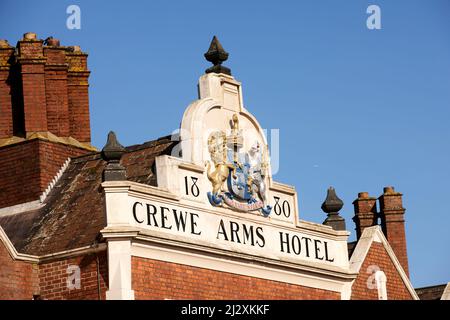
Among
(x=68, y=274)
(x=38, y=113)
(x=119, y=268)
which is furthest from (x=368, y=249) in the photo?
(x=119, y=268)

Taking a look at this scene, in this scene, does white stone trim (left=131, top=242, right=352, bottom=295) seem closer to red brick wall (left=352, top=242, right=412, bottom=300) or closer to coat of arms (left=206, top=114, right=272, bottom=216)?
red brick wall (left=352, top=242, right=412, bottom=300)

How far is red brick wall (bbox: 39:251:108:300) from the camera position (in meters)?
37.5

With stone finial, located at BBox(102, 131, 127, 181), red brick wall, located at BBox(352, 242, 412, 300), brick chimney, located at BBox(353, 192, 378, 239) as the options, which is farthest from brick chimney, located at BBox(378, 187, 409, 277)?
stone finial, located at BBox(102, 131, 127, 181)

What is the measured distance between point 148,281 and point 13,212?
684cm

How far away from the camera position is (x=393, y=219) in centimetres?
5147

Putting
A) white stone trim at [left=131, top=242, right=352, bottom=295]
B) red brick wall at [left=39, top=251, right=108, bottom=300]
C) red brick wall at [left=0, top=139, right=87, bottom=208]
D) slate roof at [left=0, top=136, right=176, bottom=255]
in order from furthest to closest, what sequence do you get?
red brick wall at [left=0, top=139, right=87, bottom=208] < slate roof at [left=0, top=136, right=176, bottom=255] < white stone trim at [left=131, top=242, right=352, bottom=295] < red brick wall at [left=39, top=251, right=108, bottom=300]

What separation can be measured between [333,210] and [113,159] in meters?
8.49

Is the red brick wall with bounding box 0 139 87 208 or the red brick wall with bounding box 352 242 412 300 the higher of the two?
the red brick wall with bounding box 0 139 87 208

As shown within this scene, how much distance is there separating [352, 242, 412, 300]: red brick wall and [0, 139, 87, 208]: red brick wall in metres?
8.60

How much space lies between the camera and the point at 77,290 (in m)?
38.0

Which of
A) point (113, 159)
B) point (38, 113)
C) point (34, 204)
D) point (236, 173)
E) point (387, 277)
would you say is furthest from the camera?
point (387, 277)

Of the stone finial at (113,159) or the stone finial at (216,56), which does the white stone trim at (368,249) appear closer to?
the stone finial at (216,56)

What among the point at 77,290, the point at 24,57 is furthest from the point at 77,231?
the point at 24,57

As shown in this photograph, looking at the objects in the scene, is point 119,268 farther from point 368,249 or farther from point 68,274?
point 368,249
